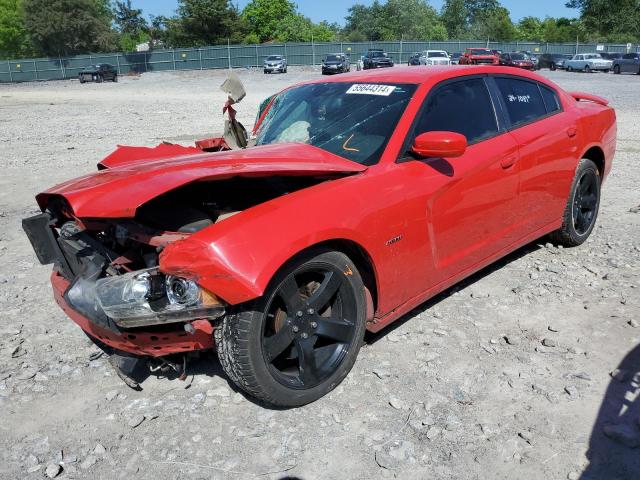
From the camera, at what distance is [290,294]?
277 centimetres

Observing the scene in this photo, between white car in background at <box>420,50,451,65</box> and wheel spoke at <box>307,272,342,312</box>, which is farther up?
white car in background at <box>420,50,451,65</box>

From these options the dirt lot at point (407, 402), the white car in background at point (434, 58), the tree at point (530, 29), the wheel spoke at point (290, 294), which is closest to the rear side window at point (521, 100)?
the dirt lot at point (407, 402)

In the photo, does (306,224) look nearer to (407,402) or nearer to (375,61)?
(407,402)

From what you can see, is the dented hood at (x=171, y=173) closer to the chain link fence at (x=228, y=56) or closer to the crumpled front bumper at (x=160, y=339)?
the crumpled front bumper at (x=160, y=339)

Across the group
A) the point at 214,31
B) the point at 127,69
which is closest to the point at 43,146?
the point at 127,69

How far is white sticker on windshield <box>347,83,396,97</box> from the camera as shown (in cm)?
371

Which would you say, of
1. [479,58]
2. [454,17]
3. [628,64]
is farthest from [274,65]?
[454,17]

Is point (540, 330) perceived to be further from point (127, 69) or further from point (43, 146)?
point (127, 69)

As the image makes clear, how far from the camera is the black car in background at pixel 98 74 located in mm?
44969

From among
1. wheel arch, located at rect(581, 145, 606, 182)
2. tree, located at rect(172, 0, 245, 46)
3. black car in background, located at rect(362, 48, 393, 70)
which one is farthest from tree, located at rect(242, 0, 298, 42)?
wheel arch, located at rect(581, 145, 606, 182)

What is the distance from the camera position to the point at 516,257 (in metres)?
4.89

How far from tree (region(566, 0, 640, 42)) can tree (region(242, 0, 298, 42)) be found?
36.8 metres

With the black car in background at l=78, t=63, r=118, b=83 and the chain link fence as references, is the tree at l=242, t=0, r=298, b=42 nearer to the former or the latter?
the chain link fence

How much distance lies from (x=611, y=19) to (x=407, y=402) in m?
78.3
